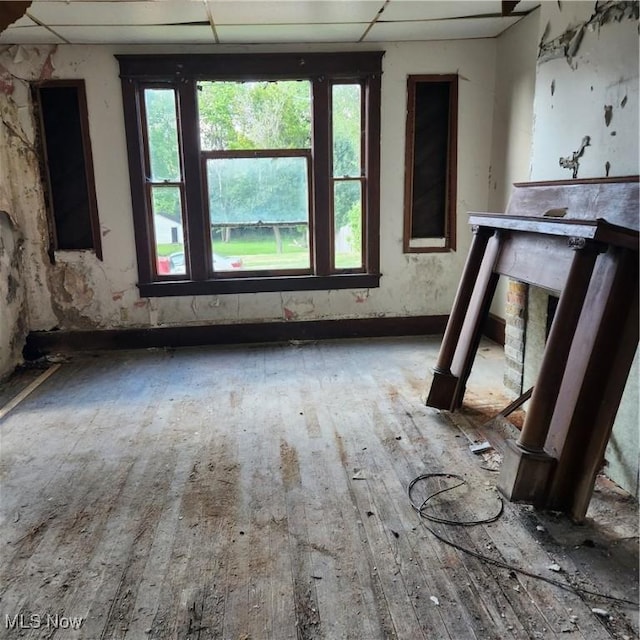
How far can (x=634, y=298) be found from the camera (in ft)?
6.84

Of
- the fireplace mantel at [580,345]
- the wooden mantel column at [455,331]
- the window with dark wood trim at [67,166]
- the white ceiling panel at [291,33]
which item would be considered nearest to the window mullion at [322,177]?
the white ceiling panel at [291,33]

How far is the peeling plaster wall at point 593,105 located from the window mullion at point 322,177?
6.39ft

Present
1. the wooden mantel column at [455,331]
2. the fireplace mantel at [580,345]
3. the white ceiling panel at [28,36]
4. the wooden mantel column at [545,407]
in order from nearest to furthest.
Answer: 1. the fireplace mantel at [580,345]
2. the wooden mantel column at [545,407]
3. the wooden mantel column at [455,331]
4. the white ceiling panel at [28,36]

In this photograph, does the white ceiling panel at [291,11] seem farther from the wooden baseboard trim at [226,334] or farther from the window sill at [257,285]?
the wooden baseboard trim at [226,334]

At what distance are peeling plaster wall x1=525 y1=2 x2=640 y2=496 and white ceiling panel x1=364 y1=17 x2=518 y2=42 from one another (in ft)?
3.98

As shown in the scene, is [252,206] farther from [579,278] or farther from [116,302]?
[579,278]

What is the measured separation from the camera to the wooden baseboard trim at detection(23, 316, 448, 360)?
15.3 ft

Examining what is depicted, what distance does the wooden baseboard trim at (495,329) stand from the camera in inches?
182

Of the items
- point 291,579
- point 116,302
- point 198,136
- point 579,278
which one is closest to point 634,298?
point 579,278

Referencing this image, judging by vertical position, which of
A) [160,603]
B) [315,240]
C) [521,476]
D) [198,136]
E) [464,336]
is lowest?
[160,603]

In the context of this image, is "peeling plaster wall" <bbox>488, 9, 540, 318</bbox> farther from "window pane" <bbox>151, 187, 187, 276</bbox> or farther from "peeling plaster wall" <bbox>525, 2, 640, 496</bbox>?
"window pane" <bbox>151, 187, 187, 276</bbox>

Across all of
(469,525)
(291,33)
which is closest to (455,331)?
(469,525)

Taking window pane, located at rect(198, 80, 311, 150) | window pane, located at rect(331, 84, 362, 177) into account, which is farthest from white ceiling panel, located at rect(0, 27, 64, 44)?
window pane, located at rect(331, 84, 362, 177)

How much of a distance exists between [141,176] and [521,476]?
149 inches
